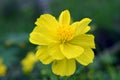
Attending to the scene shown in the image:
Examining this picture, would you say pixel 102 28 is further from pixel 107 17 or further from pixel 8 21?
pixel 8 21

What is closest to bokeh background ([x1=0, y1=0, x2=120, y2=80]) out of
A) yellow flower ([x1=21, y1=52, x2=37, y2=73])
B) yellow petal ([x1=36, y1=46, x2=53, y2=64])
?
yellow flower ([x1=21, y1=52, x2=37, y2=73])

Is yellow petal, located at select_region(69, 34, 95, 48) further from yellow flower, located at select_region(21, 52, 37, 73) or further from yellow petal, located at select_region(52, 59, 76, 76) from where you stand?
yellow flower, located at select_region(21, 52, 37, 73)

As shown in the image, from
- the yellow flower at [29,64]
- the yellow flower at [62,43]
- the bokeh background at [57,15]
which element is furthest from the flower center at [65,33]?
the yellow flower at [29,64]

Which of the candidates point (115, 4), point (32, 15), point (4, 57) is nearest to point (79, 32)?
point (4, 57)

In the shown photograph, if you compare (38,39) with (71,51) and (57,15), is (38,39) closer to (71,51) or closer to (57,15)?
(71,51)

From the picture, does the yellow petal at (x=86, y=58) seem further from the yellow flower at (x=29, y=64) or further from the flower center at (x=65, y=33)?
the yellow flower at (x=29, y=64)

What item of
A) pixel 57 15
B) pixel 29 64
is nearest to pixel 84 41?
pixel 29 64
